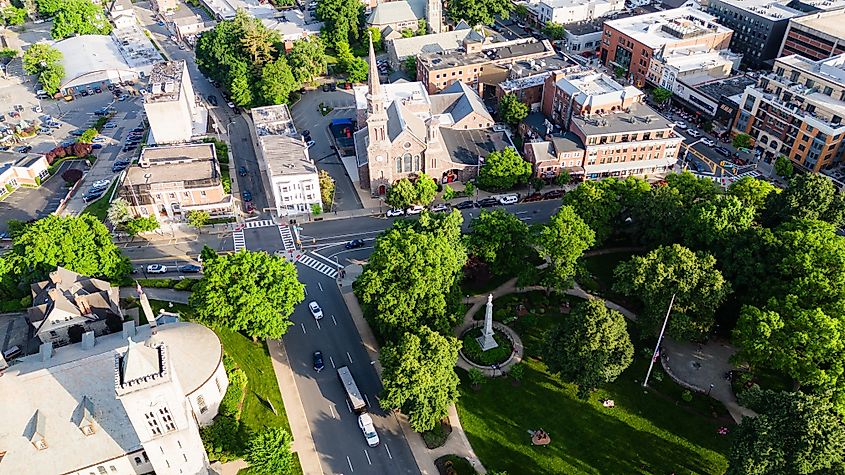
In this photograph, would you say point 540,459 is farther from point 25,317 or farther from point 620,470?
point 25,317

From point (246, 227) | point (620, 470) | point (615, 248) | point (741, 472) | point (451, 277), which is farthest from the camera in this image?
point (246, 227)

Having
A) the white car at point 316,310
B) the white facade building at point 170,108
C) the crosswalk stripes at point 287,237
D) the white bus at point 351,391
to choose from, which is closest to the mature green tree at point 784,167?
the white car at point 316,310

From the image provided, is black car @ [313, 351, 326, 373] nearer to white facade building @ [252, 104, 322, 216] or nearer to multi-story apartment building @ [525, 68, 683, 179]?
white facade building @ [252, 104, 322, 216]

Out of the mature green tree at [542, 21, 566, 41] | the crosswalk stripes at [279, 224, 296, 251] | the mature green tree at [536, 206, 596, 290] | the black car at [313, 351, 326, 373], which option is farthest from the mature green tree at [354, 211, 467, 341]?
the mature green tree at [542, 21, 566, 41]

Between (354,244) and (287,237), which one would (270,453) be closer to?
(354,244)

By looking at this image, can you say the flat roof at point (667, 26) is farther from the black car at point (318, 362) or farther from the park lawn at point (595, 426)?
the black car at point (318, 362)

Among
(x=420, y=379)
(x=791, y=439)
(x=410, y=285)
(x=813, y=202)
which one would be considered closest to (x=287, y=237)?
(x=410, y=285)

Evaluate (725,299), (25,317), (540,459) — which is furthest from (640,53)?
(25,317)
